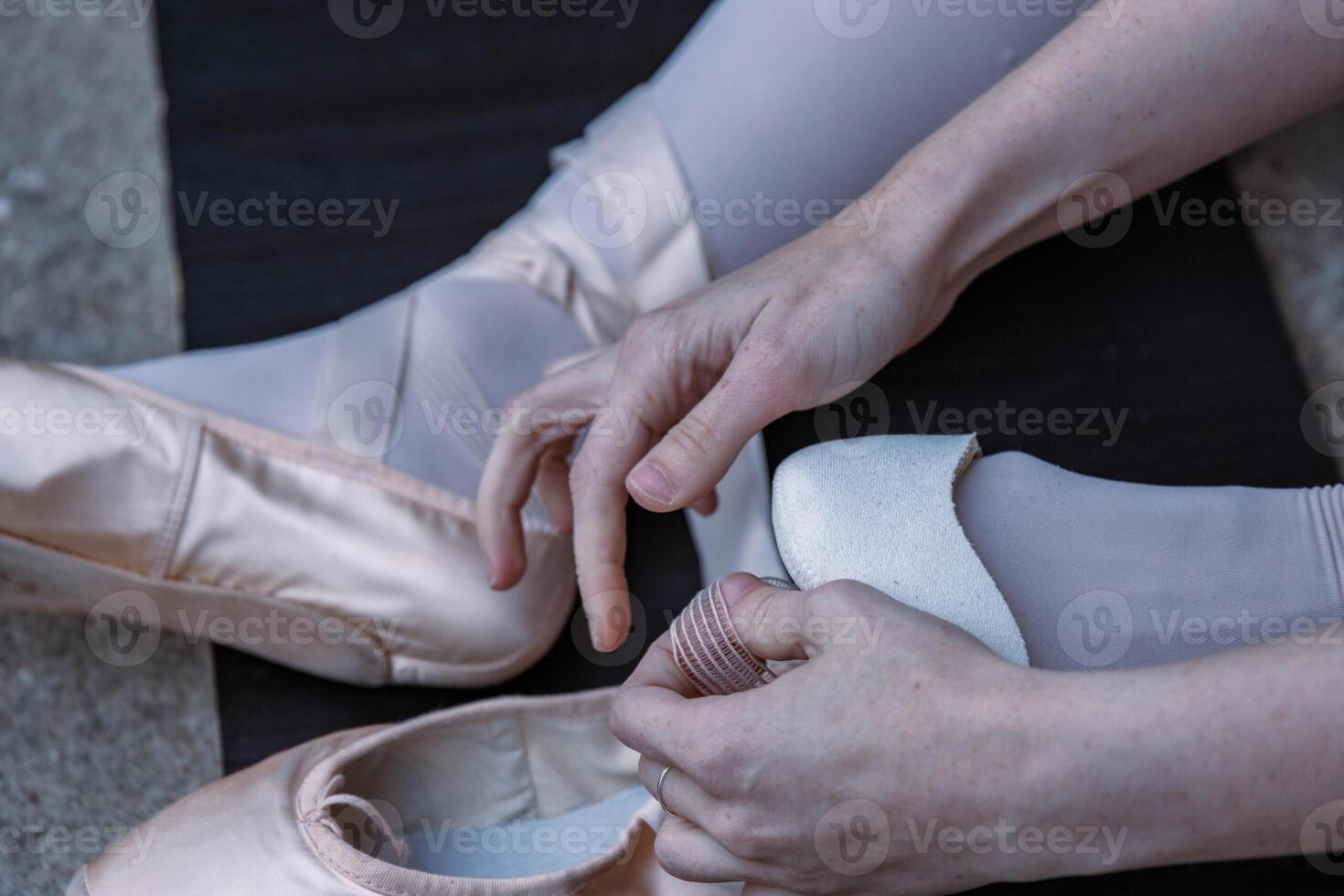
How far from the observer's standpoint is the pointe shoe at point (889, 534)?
0.59m

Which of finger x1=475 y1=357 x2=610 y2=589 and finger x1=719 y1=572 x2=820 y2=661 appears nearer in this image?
finger x1=719 y1=572 x2=820 y2=661

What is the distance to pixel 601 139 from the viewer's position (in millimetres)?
925

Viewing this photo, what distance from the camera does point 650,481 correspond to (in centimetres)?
64

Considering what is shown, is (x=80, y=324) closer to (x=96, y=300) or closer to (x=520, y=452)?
(x=96, y=300)

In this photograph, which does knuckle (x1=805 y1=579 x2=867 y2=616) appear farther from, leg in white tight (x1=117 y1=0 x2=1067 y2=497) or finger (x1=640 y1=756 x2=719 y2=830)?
leg in white tight (x1=117 y1=0 x2=1067 y2=497)

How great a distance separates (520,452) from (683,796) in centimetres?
29

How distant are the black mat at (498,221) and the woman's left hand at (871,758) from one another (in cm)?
35

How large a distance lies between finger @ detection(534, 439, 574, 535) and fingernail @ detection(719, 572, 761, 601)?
0.81 ft

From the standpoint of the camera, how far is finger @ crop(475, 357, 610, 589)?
0.74 metres

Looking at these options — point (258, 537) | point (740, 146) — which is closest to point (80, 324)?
point (258, 537)

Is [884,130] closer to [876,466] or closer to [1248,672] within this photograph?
[876,466]

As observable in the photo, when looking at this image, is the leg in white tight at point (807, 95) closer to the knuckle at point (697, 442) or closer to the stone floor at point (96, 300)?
the knuckle at point (697, 442)

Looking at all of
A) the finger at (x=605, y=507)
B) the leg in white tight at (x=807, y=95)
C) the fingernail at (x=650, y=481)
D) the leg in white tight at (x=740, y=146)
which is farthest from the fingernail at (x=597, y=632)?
the leg in white tight at (x=807, y=95)

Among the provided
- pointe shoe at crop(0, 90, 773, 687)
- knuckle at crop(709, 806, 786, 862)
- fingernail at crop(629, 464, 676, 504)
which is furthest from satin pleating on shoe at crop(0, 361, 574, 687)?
knuckle at crop(709, 806, 786, 862)
